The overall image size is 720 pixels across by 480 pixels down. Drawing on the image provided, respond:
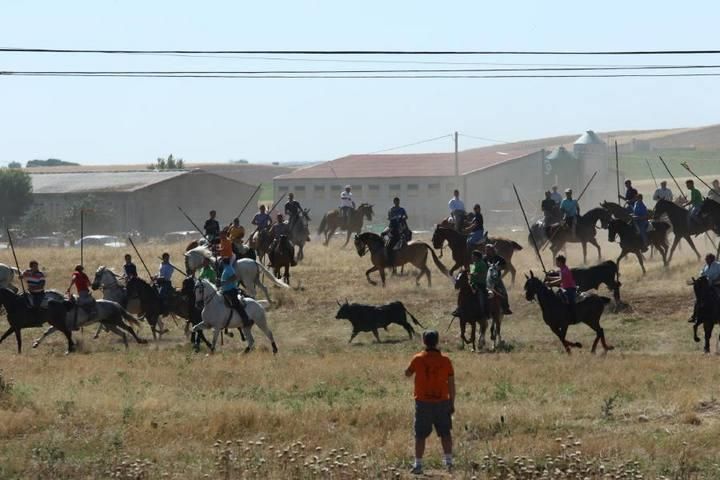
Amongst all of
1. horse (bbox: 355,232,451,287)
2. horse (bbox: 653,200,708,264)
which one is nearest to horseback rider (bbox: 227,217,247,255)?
horse (bbox: 355,232,451,287)

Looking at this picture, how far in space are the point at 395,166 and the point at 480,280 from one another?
79375 millimetres

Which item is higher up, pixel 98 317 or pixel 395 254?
pixel 395 254

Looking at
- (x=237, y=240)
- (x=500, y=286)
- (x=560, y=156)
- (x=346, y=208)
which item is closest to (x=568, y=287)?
(x=500, y=286)

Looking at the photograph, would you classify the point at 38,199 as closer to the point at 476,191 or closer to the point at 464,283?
the point at 476,191

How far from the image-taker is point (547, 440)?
18375 mm

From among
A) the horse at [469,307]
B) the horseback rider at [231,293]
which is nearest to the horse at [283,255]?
the horseback rider at [231,293]

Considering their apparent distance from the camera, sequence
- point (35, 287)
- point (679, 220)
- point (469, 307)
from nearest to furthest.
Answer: point (469, 307)
point (35, 287)
point (679, 220)

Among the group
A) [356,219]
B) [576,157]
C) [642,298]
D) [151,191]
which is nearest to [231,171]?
[576,157]

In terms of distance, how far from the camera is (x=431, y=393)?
1652cm

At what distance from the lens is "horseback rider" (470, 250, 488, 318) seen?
29.6 m

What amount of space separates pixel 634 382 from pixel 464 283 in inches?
271

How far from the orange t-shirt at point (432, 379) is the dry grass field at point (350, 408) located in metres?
0.94

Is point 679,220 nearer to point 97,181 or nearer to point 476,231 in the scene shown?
point 476,231

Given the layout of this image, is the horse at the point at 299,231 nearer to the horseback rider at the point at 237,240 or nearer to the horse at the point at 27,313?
the horseback rider at the point at 237,240
